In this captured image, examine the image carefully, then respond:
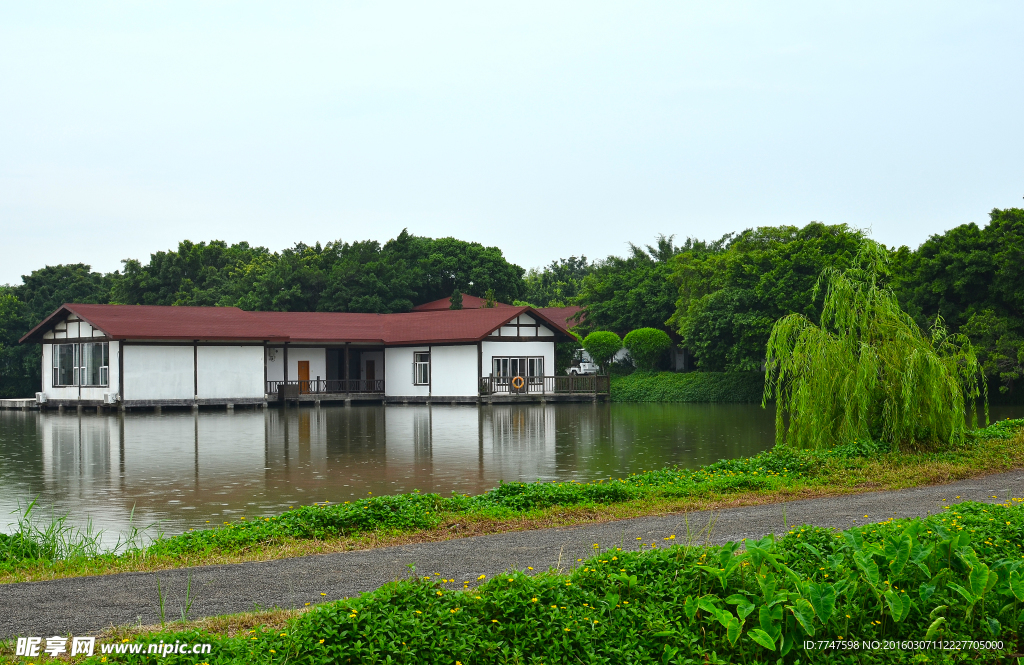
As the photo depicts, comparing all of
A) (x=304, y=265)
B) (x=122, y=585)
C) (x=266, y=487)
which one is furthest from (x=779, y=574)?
(x=304, y=265)

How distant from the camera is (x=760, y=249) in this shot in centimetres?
5006

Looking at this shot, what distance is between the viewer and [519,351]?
4519 cm

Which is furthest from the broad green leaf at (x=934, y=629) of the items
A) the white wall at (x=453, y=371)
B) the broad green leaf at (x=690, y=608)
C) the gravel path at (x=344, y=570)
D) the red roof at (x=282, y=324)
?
the white wall at (x=453, y=371)

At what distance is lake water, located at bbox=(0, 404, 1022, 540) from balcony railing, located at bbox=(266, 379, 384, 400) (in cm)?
706

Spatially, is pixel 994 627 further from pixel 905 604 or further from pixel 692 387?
pixel 692 387

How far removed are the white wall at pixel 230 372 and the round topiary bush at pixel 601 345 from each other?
58.5 feet

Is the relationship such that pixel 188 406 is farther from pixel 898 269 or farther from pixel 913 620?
pixel 913 620

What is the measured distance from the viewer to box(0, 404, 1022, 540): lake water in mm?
14234

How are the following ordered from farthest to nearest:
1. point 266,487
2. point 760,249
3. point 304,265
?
point 304,265 < point 760,249 < point 266,487

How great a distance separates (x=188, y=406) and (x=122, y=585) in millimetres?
33758

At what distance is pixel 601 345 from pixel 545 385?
7718mm

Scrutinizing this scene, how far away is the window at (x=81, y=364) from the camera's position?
39156 millimetres

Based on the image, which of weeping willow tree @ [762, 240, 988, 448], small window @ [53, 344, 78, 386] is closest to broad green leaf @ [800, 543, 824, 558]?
weeping willow tree @ [762, 240, 988, 448]

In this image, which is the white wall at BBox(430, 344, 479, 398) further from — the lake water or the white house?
the lake water
